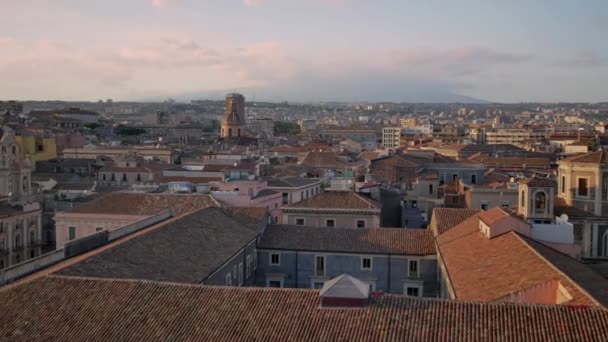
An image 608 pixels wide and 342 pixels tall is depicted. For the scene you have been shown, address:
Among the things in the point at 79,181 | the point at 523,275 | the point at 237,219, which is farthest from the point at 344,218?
the point at 79,181

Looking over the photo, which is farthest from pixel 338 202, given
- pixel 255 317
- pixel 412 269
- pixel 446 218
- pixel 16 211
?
pixel 255 317

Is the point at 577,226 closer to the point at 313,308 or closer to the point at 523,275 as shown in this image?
the point at 523,275

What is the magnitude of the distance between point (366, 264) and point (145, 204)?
495 inches

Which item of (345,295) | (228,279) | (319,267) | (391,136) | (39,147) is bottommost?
(319,267)

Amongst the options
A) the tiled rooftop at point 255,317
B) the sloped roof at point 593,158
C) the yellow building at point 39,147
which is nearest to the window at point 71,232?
the tiled rooftop at point 255,317

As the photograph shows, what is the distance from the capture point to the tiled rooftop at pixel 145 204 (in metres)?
38.2

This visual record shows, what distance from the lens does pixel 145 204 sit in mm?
38625

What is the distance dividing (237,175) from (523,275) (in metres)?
30.3

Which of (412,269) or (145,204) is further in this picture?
(145,204)

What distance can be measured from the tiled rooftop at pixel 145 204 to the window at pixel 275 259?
224 inches

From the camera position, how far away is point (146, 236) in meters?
26.2

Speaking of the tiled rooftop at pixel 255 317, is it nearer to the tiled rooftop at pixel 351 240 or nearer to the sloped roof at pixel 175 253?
the sloped roof at pixel 175 253

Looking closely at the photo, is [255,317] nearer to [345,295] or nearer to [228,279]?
[345,295]

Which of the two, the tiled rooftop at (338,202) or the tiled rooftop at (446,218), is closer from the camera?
the tiled rooftop at (446,218)
